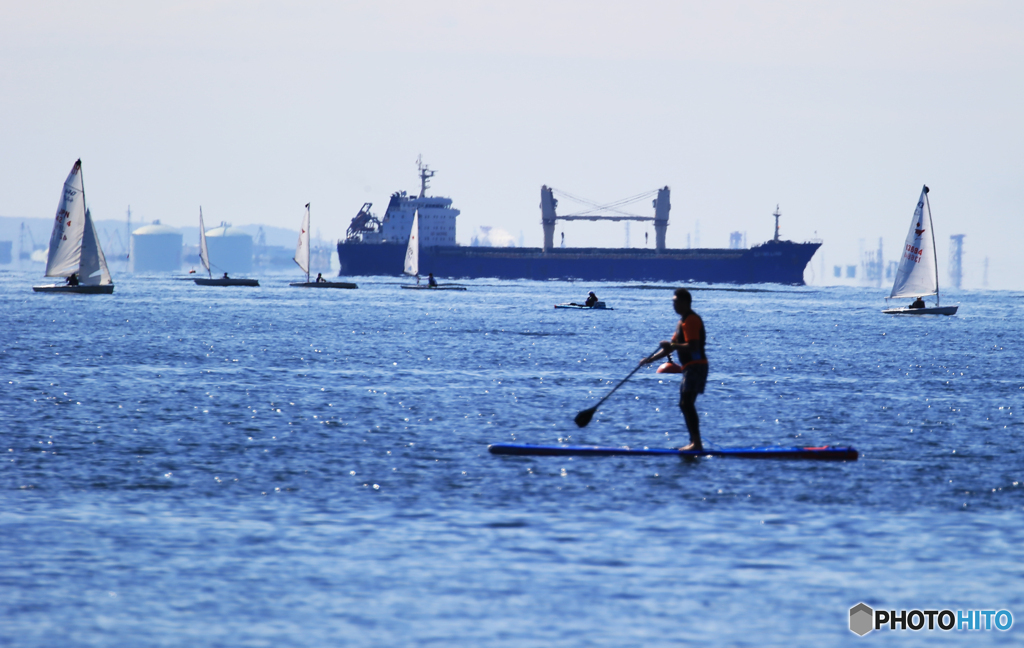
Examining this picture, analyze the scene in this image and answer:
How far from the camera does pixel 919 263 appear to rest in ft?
206

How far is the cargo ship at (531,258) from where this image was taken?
16550 centimetres

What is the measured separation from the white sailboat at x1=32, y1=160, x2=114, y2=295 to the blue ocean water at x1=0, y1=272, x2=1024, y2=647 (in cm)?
3522

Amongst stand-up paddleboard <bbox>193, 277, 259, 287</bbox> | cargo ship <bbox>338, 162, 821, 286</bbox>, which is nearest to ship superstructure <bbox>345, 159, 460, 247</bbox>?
cargo ship <bbox>338, 162, 821, 286</bbox>

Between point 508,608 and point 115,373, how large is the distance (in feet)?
68.7

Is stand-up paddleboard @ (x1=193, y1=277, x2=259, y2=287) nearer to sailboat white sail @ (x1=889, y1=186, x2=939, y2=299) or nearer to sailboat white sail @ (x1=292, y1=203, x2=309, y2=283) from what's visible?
sailboat white sail @ (x1=292, y1=203, x2=309, y2=283)

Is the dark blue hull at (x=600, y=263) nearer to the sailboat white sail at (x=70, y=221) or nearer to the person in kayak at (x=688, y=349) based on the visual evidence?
the sailboat white sail at (x=70, y=221)

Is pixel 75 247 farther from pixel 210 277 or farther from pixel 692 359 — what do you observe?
pixel 210 277

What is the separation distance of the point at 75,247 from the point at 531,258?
116 meters

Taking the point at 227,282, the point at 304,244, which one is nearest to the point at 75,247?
the point at 304,244

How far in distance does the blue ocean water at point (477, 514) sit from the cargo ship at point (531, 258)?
140m

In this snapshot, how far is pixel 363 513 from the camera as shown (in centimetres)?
1132

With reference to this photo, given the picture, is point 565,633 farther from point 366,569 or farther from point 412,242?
point 412,242

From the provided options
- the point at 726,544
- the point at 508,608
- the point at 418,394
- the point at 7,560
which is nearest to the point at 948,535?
the point at 726,544

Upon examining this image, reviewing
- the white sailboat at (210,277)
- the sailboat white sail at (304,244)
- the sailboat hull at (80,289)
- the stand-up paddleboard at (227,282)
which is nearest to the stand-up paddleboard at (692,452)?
the sailboat hull at (80,289)
